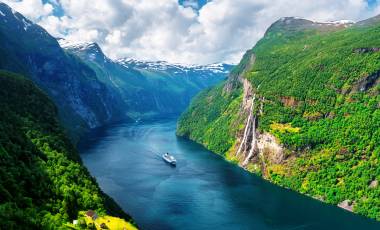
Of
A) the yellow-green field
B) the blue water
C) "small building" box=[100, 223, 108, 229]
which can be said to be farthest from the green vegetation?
the blue water

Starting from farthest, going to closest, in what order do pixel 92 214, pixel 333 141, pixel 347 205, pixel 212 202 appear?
1. pixel 333 141
2. pixel 212 202
3. pixel 347 205
4. pixel 92 214


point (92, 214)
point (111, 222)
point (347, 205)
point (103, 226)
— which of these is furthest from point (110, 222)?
point (347, 205)

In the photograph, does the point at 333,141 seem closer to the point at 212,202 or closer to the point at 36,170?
the point at 212,202

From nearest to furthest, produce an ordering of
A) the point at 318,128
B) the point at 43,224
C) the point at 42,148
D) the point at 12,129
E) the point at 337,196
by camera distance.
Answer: the point at 43,224 < the point at 12,129 < the point at 42,148 < the point at 337,196 < the point at 318,128

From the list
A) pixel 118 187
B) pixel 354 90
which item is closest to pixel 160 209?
pixel 118 187

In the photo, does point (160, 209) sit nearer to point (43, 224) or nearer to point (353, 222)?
point (353, 222)
